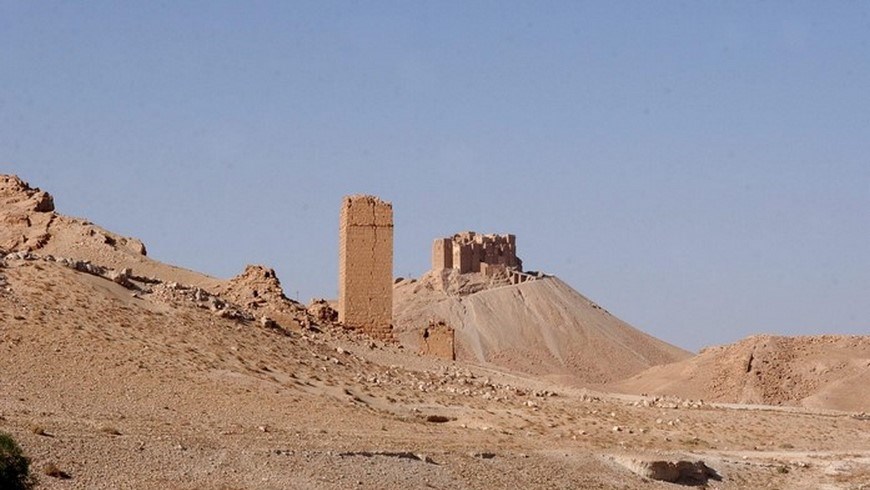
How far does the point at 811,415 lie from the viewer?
28.0m

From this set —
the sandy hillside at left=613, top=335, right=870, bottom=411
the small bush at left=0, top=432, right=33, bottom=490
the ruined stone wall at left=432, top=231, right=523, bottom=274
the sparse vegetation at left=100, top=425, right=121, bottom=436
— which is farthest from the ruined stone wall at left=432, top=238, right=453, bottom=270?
the small bush at left=0, top=432, right=33, bottom=490

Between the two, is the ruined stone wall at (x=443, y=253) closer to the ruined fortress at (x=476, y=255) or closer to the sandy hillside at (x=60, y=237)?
the ruined fortress at (x=476, y=255)

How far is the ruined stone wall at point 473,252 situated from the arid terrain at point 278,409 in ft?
122

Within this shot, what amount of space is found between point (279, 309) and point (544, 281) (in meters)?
43.0

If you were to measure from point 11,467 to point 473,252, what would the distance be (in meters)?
58.5

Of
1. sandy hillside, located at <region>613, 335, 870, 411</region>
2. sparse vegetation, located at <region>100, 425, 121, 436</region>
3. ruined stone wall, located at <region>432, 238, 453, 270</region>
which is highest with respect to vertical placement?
ruined stone wall, located at <region>432, 238, 453, 270</region>

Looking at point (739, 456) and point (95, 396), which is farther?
point (739, 456)

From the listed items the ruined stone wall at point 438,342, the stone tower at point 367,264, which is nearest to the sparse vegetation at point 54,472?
the stone tower at point 367,264

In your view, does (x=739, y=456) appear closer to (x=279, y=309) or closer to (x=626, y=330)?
(x=279, y=309)

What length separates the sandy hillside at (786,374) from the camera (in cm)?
3469

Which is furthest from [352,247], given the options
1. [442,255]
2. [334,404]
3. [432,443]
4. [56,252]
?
[442,255]

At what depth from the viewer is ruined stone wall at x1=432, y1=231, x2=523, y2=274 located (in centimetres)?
7038

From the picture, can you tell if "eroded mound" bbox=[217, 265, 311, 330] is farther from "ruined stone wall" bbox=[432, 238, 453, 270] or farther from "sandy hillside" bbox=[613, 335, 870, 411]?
"ruined stone wall" bbox=[432, 238, 453, 270]

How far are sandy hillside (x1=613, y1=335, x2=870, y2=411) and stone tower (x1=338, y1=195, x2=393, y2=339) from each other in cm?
1059
